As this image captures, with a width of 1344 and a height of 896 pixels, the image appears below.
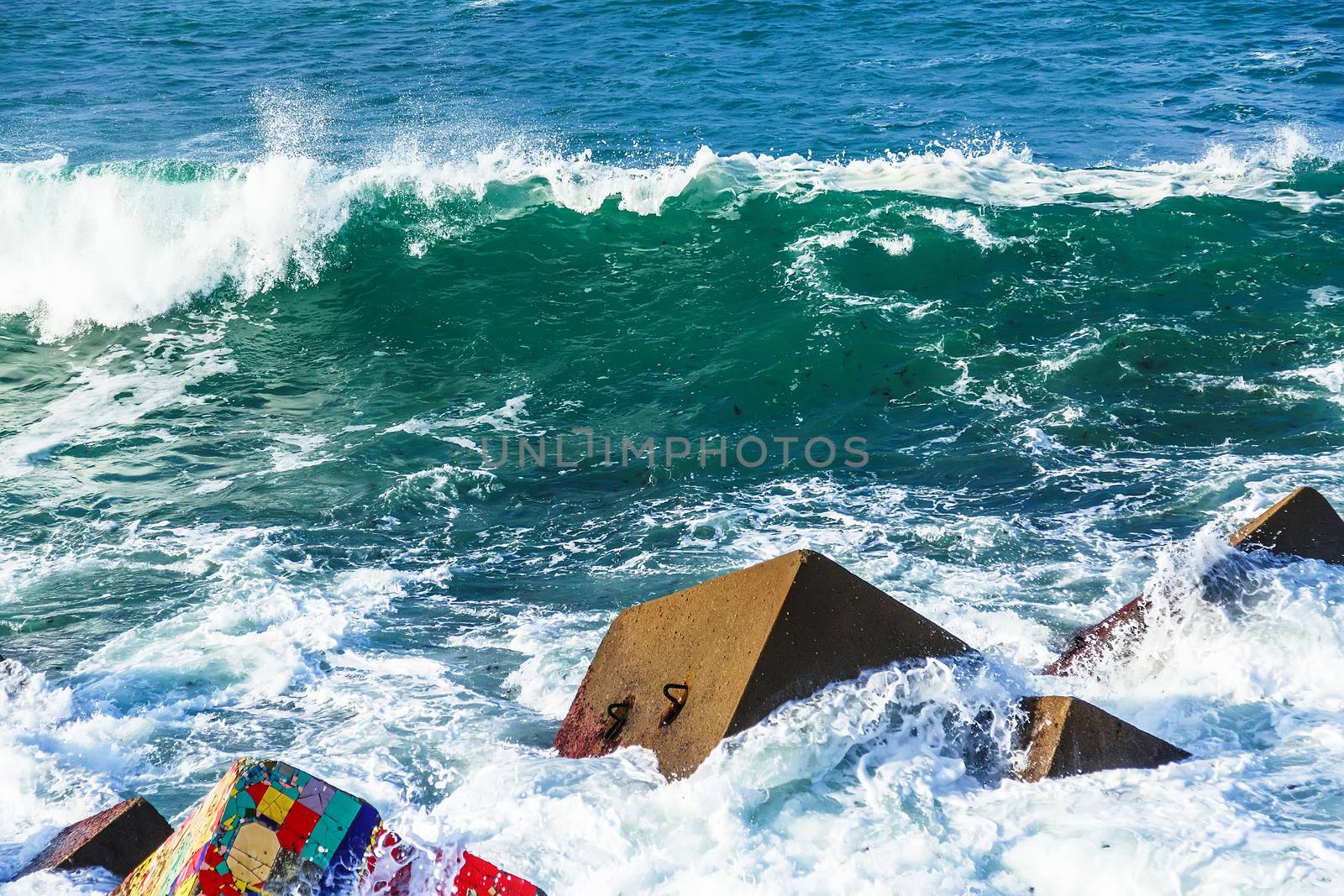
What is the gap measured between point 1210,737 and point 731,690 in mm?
2231

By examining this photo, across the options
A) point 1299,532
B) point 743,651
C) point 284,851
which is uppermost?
point 284,851

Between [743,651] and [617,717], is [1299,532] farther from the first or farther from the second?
[617,717]

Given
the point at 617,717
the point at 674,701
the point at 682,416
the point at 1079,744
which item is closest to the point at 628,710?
the point at 617,717

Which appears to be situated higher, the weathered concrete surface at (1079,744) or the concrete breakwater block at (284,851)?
the concrete breakwater block at (284,851)

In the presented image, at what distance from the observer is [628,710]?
17.4 ft

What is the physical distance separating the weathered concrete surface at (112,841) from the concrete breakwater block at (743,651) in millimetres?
1817

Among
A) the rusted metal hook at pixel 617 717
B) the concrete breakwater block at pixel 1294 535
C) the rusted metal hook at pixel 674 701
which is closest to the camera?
the rusted metal hook at pixel 674 701

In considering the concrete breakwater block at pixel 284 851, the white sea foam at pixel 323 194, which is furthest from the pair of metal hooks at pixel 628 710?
the white sea foam at pixel 323 194

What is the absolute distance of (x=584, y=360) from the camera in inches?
472

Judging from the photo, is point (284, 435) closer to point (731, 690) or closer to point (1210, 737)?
point (731, 690)

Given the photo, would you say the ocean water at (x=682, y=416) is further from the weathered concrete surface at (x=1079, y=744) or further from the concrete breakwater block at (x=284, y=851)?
the concrete breakwater block at (x=284, y=851)

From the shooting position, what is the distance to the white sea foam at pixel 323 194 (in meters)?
14.5

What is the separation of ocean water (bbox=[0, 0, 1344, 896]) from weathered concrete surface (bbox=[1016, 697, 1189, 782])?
0.28 ft

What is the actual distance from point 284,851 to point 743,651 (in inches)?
81.2
